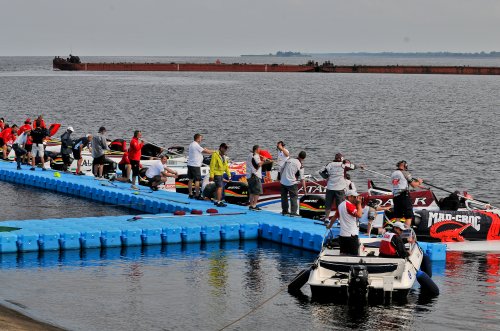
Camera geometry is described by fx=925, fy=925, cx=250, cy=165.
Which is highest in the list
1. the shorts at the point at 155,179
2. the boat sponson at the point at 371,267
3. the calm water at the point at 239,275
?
the boat sponson at the point at 371,267

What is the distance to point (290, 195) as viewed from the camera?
2591 centimetres

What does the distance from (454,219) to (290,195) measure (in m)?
4.53

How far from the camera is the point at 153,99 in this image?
125000mm

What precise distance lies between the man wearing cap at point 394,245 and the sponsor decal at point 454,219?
6430 millimetres

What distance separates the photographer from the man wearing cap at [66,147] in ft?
115

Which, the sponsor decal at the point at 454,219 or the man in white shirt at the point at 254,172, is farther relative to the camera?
the man in white shirt at the point at 254,172

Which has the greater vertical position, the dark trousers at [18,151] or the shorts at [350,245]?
→ the shorts at [350,245]

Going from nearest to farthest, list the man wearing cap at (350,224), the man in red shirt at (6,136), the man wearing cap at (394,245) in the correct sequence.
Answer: the man wearing cap at (394,245) < the man wearing cap at (350,224) < the man in red shirt at (6,136)

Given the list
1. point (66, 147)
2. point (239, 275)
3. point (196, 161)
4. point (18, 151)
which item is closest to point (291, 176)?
point (196, 161)

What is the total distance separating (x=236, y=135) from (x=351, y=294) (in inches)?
2161

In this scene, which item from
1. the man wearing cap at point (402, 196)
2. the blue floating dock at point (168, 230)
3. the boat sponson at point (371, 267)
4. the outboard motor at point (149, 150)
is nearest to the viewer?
the boat sponson at point (371, 267)

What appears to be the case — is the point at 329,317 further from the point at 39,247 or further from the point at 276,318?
the point at 39,247

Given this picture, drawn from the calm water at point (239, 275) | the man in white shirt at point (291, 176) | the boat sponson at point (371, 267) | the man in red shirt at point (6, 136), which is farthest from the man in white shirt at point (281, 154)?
the man in red shirt at point (6, 136)

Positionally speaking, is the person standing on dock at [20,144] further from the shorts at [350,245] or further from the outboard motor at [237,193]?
the shorts at [350,245]
